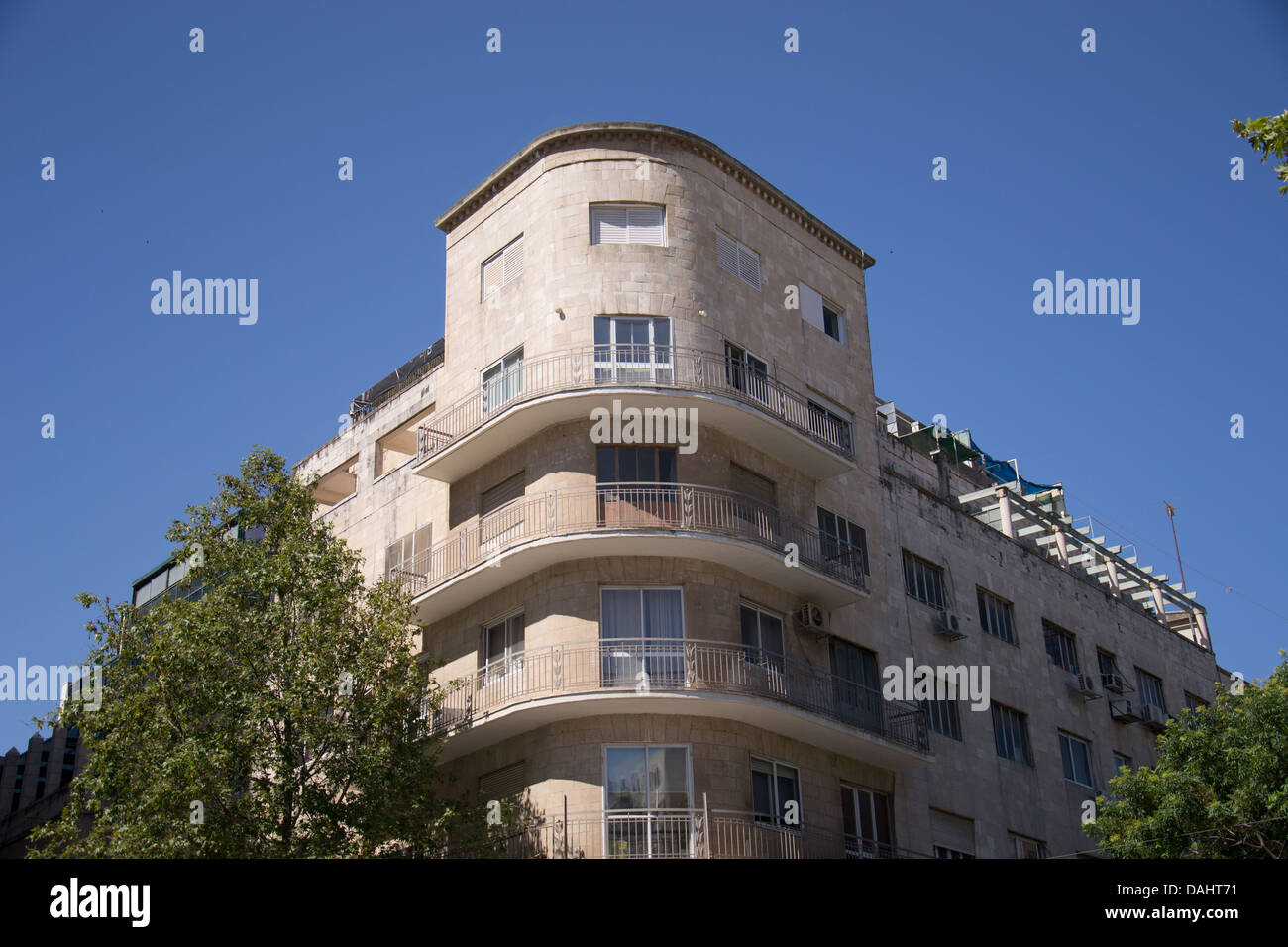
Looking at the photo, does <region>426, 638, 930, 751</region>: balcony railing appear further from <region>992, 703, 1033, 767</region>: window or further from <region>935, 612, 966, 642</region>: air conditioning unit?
<region>992, 703, 1033, 767</region>: window

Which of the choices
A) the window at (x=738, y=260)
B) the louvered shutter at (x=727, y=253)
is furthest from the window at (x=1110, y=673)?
the louvered shutter at (x=727, y=253)

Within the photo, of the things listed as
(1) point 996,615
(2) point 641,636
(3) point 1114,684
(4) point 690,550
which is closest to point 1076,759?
(3) point 1114,684

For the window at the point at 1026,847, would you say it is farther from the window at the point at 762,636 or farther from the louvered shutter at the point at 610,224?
the louvered shutter at the point at 610,224

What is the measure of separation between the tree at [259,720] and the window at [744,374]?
30.5ft

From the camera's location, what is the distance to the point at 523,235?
33219mm

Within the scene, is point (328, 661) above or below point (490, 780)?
above

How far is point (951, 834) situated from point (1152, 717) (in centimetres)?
1295

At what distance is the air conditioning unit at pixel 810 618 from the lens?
1206 inches

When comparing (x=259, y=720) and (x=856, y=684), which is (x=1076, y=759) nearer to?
(x=856, y=684)

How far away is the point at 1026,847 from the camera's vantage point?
3509cm

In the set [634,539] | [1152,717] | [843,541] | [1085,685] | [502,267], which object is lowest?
[1152,717]

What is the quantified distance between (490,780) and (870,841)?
8749 millimetres
